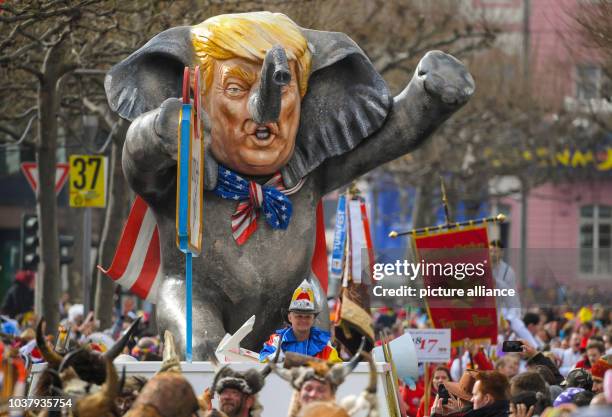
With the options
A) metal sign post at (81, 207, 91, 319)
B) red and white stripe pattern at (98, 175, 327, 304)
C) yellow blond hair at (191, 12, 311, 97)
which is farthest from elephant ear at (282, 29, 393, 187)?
metal sign post at (81, 207, 91, 319)

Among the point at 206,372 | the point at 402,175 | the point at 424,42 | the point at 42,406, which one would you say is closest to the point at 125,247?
the point at 206,372

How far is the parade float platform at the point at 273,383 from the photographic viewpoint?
8.63 meters

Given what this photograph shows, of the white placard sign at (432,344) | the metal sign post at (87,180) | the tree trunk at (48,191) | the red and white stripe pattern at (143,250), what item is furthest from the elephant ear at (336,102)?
the metal sign post at (87,180)

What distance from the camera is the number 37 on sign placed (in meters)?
19.1

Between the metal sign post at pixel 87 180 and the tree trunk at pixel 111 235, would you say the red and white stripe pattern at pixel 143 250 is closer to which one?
the metal sign post at pixel 87 180

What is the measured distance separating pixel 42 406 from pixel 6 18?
24.0 feet

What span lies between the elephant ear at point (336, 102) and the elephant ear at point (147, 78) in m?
0.83

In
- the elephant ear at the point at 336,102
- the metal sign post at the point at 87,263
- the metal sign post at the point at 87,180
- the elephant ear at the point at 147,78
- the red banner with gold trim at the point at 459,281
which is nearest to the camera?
the elephant ear at the point at 147,78

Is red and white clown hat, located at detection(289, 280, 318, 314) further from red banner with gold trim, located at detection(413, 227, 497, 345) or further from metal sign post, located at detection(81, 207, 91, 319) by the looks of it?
metal sign post, located at detection(81, 207, 91, 319)

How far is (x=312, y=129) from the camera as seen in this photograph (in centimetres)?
1148

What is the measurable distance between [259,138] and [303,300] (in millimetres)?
1137

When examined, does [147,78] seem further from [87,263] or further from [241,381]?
[87,263]

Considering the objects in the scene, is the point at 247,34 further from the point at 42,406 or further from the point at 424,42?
the point at 424,42

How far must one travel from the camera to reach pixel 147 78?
37.3ft
